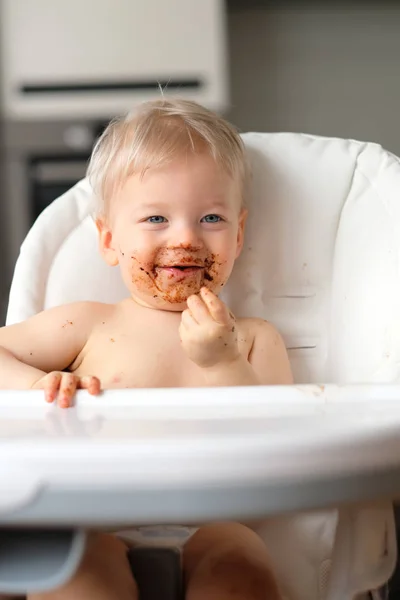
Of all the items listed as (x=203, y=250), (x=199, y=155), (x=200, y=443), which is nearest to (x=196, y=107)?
(x=199, y=155)

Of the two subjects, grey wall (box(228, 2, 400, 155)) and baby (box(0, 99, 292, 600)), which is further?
grey wall (box(228, 2, 400, 155))

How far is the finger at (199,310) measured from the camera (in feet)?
2.38

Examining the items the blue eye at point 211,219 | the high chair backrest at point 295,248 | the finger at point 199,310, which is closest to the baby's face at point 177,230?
the blue eye at point 211,219

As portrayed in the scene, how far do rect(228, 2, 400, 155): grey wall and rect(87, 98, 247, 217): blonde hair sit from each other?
1654 millimetres

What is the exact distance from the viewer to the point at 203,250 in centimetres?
97

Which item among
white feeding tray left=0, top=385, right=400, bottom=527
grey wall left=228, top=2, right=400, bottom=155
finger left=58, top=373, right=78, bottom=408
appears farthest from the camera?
grey wall left=228, top=2, right=400, bottom=155

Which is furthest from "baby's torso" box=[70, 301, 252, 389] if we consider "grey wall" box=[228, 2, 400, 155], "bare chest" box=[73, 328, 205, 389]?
"grey wall" box=[228, 2, 400, 155]

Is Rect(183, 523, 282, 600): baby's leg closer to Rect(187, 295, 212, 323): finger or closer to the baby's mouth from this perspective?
Rect(187, 295, 212, 323): finger

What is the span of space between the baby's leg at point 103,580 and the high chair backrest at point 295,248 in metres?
0.45

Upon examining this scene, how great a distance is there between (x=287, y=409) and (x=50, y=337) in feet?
1.34

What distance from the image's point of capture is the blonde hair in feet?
3.23

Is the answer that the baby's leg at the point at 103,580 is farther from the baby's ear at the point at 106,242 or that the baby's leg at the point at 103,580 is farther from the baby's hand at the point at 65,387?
the baby's ear at the point at 106,242

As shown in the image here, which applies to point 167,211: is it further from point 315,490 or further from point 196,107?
point 315,490

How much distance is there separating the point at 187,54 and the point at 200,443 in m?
1.88
